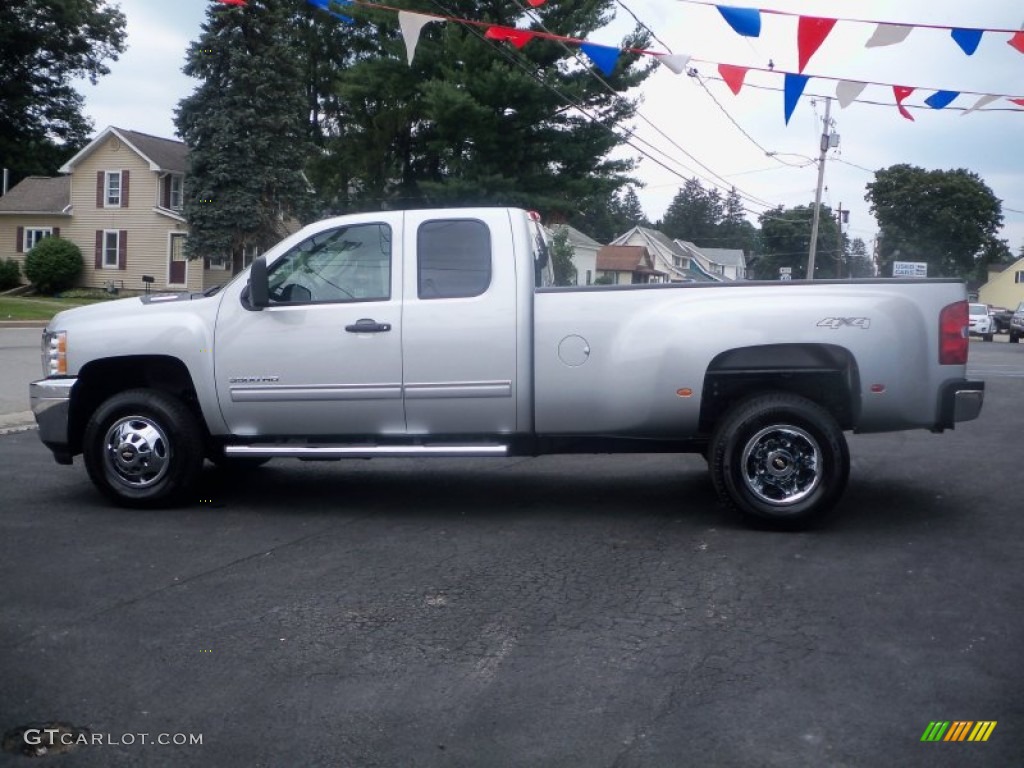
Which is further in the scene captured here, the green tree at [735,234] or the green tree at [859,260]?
the green tree at [735,234]

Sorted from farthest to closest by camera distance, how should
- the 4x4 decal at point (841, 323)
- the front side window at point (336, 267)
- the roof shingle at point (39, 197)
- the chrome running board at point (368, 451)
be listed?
1. the roof shingle at point (39, 197)
2. the front side window at point (336, 267)
3. the chrome running board at point (368, 451)
4. the 4x4 decal at point (841, 323)

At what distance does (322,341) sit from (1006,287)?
9415cm

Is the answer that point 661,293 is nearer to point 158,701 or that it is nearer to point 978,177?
point 158,701

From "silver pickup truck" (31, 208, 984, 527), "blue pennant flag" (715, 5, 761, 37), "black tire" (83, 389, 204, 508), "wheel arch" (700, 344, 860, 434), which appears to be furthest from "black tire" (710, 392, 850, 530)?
"blue pennant flag" (715, 5, 761, 37)

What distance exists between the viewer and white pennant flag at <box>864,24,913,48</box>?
11.3 meters

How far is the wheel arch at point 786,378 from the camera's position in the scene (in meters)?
6.98

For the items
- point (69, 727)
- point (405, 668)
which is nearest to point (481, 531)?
point (405, 668)

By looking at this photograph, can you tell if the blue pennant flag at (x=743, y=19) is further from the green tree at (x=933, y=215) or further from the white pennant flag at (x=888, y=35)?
the green tree at (x=933, y=215)

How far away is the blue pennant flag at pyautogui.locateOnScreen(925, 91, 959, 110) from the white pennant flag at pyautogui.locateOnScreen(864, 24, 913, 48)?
280cm

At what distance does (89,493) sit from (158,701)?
14.4ft

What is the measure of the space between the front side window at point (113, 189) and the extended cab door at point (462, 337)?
4551cm

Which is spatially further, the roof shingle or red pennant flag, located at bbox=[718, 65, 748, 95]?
the roof shingle

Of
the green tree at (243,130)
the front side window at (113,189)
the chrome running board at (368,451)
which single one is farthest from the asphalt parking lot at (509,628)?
the front side window at (113,189)

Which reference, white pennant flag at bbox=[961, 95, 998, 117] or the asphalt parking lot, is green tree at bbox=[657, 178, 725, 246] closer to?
white pennant flag at bbox=[961, 95, 998, 117]
